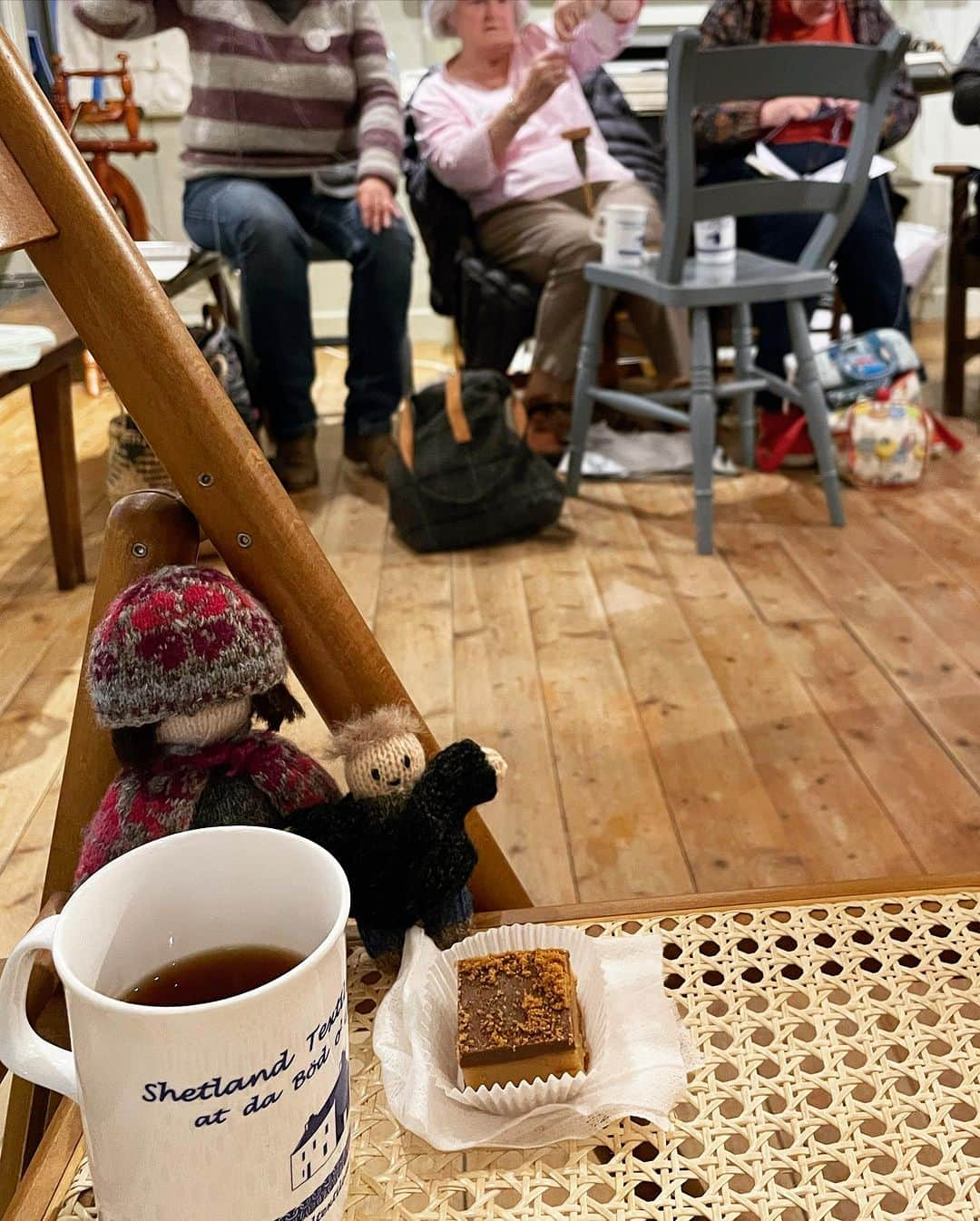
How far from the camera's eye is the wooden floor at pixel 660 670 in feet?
2.86

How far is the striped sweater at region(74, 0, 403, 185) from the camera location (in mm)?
963

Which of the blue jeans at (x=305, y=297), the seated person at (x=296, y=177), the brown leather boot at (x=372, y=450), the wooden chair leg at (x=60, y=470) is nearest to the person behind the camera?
the wooden chair leg at (x=60, y=470)

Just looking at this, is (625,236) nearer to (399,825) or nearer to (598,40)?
(598,40)

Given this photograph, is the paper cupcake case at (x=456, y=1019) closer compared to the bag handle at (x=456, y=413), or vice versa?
the paper cupcake case at (x=456, y=1019)

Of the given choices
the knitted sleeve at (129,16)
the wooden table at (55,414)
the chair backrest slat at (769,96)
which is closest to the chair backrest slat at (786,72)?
the chair backrest slat at (769,96)

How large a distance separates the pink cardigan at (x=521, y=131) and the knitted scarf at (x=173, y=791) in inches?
45.2

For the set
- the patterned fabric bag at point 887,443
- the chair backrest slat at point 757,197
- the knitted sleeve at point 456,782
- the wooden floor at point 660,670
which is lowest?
the wooden floor at point 660,670

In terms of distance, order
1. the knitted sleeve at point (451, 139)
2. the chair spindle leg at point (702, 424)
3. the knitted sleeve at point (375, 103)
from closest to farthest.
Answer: the knitted sleeve at point (375, 103)
the knitted sleeve at point (451, 139)
the chair spindle leg at point (702, 424)

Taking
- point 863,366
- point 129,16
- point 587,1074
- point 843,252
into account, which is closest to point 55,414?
point 129,16

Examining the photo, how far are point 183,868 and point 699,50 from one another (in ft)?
4.88

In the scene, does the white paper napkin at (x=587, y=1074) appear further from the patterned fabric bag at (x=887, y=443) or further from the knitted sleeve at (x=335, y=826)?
the patterned fabric bag at (x=887, y=443)

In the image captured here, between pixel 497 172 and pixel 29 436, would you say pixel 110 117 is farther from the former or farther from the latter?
pixel 497 172

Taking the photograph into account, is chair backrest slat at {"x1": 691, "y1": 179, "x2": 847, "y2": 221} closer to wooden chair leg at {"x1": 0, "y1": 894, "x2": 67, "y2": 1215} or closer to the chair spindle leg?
the chair spindle leg

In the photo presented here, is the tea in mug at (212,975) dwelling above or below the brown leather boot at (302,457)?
above
